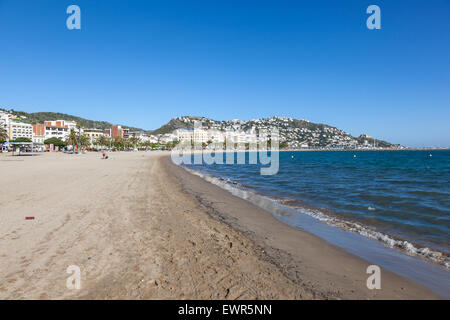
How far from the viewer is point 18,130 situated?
119188mm

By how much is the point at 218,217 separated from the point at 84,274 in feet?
16.4

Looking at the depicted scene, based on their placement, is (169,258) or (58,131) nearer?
(169,258)

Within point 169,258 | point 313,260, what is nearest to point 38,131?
point 169,258

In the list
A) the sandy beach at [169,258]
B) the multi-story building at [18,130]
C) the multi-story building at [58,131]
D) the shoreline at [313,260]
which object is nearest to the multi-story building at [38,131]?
the multi-story building at [58,131]

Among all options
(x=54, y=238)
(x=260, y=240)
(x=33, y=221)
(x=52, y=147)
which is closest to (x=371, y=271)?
(x=260, y=240)

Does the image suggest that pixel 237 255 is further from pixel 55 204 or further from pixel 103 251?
pixel 55 204

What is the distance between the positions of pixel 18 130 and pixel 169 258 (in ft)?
492

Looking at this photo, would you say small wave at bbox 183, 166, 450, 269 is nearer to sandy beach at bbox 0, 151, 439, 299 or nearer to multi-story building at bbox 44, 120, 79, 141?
sandy beach at bbox 0, 151, 439, 299

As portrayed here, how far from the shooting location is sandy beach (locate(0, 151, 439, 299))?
3.85 m

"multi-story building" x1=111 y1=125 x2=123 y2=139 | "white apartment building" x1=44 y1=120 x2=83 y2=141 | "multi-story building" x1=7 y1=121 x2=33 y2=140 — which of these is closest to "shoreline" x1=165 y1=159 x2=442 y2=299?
"multi-story building" x1=7 y1=121 x2=33 y2=140

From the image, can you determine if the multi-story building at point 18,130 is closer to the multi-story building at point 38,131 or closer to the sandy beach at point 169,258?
the multi-story building at point 38,131

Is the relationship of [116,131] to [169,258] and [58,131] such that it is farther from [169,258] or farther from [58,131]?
[169,258]

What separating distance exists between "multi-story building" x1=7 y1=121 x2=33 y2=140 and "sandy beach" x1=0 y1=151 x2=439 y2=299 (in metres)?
141

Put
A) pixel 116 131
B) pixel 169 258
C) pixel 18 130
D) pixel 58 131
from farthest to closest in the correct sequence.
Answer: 1. pixel 116 131
2. pixel 58 131
3. pixel 18 130
4. pixel 169 258
